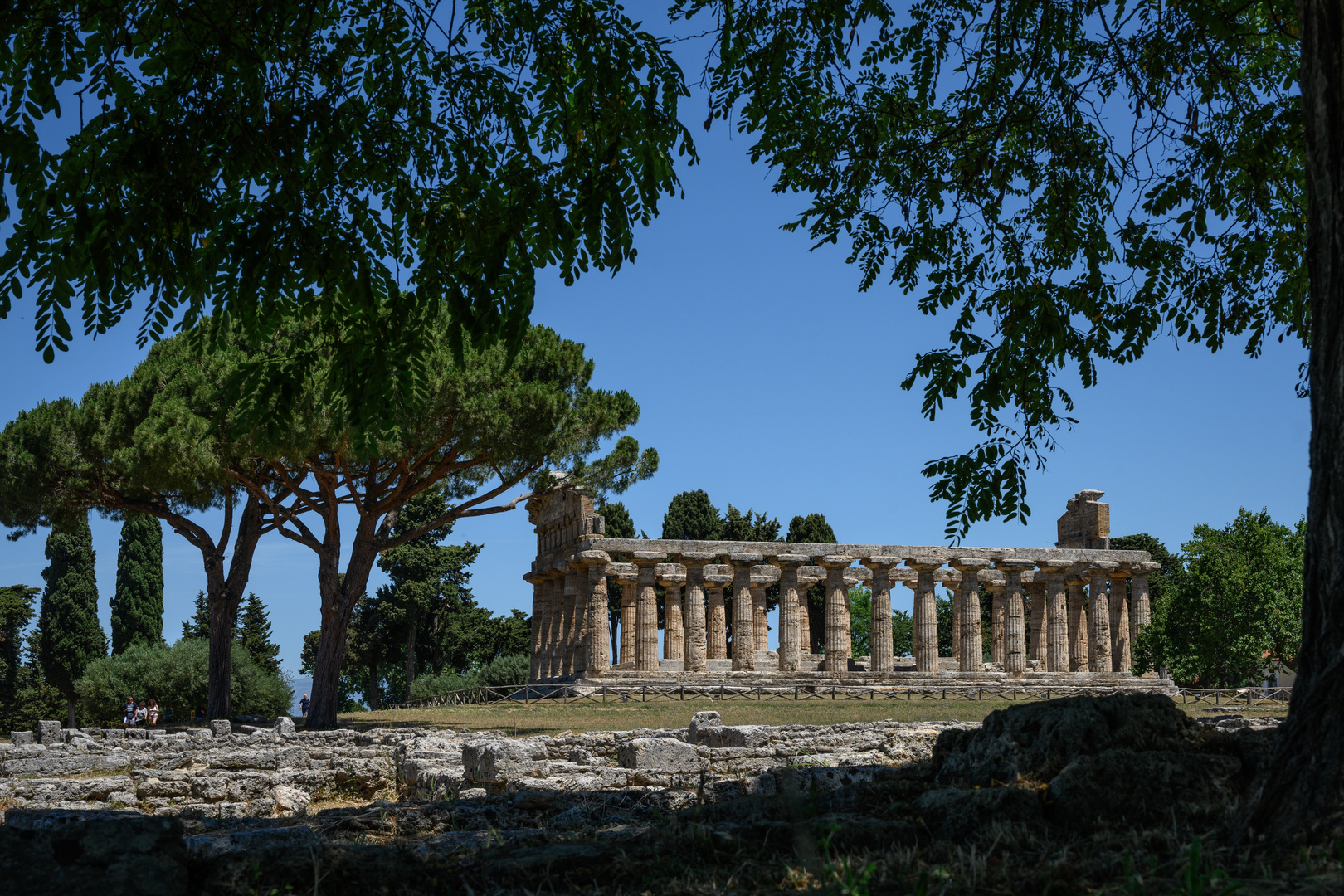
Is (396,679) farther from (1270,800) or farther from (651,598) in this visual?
(1270,800)

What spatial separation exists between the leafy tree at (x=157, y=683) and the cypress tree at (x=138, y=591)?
28.7ft

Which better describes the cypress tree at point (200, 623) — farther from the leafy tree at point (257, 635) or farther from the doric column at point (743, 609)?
the doric column at point (743, 609)

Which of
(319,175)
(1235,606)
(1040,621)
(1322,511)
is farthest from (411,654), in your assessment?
(1322,511)

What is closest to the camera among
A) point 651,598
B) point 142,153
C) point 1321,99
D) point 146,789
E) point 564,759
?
point 1321,99

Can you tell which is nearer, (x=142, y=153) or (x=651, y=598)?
(x=142, y=153)

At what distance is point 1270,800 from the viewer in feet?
14.7

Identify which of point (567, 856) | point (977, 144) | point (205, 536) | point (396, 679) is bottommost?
point (396, 679)

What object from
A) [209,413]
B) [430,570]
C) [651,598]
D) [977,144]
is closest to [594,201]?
[977,144]

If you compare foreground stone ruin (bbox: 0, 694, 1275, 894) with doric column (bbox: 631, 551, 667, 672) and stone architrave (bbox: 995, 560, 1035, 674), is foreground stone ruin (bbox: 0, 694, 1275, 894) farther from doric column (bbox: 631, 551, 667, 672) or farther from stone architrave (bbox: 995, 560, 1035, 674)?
stone architrave (bbox: 995, 560, 1035, 674)

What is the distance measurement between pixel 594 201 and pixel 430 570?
54.0m

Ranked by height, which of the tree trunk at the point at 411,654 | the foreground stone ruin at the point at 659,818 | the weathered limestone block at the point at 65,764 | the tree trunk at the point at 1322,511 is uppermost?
the tree trunk at the point at 1322,511

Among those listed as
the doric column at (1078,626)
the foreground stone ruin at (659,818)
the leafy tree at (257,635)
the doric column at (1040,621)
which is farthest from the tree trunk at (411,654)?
the foreground stone ruin at (659,818)

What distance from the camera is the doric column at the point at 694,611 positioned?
4150 centimetres

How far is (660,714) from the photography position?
27.0 m
